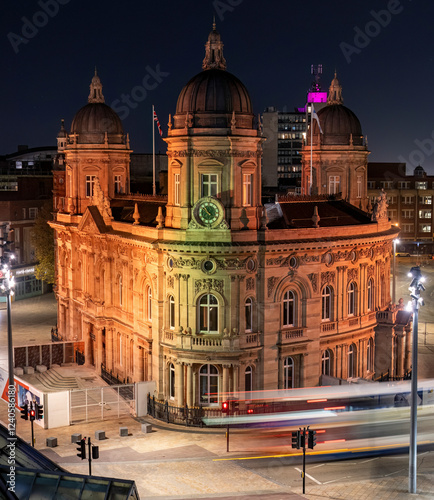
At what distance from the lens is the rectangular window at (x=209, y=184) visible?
178ft

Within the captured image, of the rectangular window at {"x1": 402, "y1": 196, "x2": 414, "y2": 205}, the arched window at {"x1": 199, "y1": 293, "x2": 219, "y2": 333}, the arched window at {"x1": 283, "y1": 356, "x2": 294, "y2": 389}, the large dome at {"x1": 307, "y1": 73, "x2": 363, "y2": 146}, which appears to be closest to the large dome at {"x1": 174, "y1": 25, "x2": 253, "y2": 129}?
the arched window at {"x1": 199, "y1": 293, "x2": 219, "y2": 333}

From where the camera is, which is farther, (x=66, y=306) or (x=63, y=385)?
(x=66, y=306)

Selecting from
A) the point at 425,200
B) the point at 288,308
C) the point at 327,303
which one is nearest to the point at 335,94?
the point at 327,303

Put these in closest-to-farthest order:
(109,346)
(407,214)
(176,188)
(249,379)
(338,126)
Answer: (249,379), (176,188), (109,346), (338,126), (407,214)

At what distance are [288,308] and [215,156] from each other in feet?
38.0

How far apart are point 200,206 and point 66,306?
29610mm

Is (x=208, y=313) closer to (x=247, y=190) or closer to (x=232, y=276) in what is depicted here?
(x=232, y=276)

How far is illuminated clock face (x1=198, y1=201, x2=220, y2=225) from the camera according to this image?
53.2 metres

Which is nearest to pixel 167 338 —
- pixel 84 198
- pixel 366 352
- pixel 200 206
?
pixel 200 206

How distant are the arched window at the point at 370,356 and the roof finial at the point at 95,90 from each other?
33370 millimetres

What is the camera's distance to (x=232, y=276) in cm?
5303

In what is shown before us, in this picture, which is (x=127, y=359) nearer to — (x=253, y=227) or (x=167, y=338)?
(x=167, y=338)

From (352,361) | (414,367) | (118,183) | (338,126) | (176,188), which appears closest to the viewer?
(414,367)

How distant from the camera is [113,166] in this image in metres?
76.0
